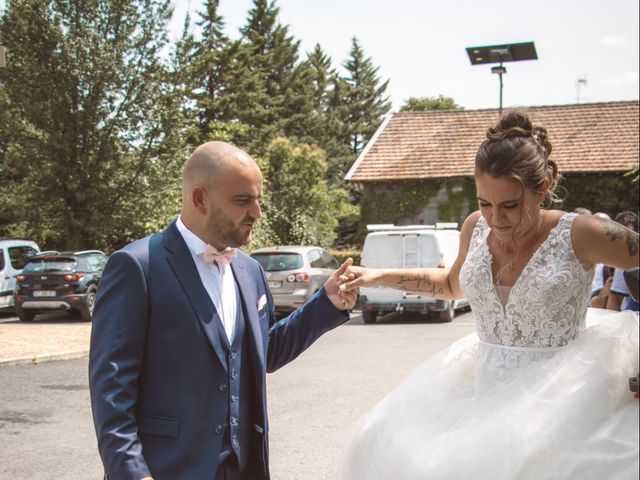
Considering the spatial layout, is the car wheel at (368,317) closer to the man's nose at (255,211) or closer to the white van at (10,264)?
the white van at (10,264)

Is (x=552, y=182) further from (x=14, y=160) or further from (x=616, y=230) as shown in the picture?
(x=14, y=160)

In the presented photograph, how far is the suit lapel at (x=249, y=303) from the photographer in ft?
9.23

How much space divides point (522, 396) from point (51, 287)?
15713 mm

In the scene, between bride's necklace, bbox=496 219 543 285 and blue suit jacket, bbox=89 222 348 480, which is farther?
bride's necklace, bbox=496 219 543 285

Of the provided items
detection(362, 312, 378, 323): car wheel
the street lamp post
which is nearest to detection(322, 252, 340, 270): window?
detection(362, 312, 378, 323): car wheel

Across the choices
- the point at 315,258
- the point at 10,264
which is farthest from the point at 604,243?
the point at 10,264

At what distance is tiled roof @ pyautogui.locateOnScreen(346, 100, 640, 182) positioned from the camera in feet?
92.9

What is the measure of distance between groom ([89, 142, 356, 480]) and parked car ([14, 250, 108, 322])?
14772 mm

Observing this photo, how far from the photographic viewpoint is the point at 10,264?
58.5ft

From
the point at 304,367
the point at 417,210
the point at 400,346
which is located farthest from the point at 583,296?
the point at 417,210

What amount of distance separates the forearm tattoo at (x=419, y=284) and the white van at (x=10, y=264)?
16131 millimetres

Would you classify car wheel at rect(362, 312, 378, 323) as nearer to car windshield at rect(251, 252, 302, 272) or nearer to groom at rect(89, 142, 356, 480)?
car windshield at rect(251, 252, 302, 272)

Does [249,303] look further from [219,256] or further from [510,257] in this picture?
[510,257]

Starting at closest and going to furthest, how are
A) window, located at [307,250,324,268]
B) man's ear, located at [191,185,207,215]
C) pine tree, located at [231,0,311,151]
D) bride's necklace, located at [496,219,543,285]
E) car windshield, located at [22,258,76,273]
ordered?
man's ear, located at [191,185,207,215] → bride's necklace, located at [496,219,543,285] → car windshield, located at [22,258,76,273] → window, located at [307,250,324,268] → pine tree, located at [231,0,311,151]
